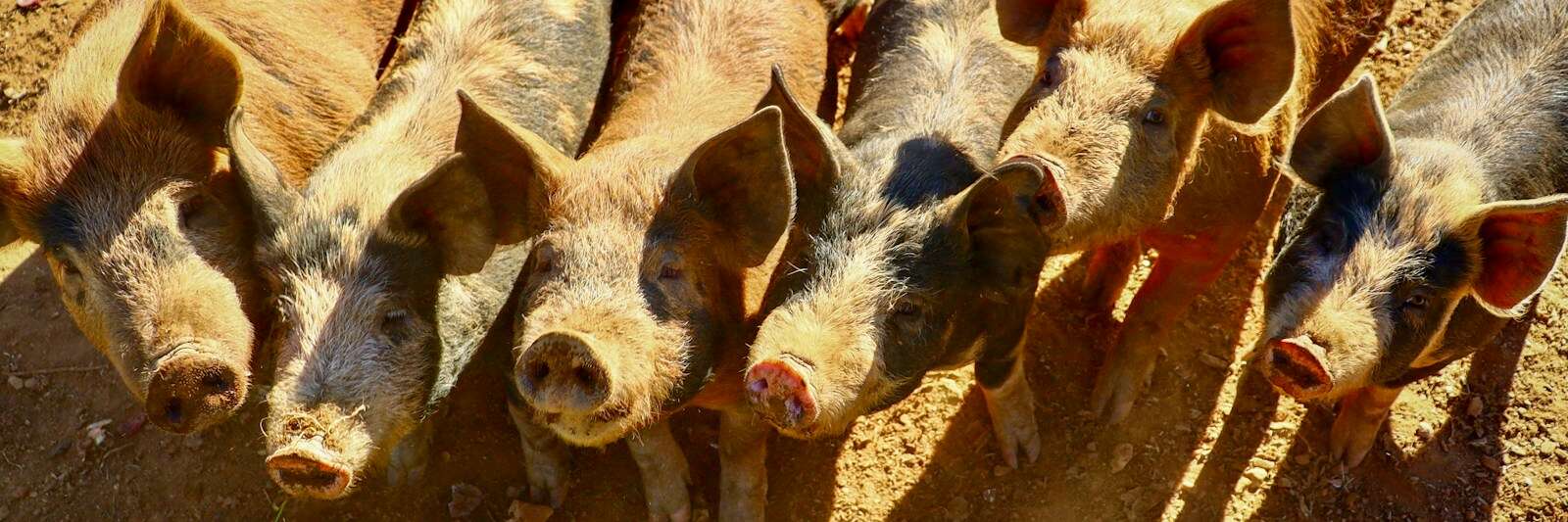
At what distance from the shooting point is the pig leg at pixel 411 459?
495 centimetres

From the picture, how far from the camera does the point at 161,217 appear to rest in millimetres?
4117

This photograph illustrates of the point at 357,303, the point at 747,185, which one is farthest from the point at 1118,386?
the point at 357,303

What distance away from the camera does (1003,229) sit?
3.84m

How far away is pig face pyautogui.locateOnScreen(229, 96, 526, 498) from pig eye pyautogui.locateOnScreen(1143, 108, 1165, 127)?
2255 millimetres

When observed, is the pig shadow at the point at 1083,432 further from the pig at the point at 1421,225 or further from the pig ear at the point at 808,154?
the pig ear at the point at 808,154

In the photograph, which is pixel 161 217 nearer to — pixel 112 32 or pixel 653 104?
pixel 112 32

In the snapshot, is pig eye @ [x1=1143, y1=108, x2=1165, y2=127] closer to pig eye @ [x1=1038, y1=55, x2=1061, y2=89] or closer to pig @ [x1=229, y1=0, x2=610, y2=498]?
pig eye @ [x1=1038, y1=55, x2=1061, y2=89]

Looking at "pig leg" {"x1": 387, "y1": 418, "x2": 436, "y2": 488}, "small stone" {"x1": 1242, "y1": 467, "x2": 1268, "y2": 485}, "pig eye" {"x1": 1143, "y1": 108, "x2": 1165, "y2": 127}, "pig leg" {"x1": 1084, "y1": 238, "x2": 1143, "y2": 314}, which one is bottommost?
"pig leg" {"x1": 387, "y1": 418, "x2": 436, "y2": 488}

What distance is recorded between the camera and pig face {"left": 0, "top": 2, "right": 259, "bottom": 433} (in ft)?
12.6

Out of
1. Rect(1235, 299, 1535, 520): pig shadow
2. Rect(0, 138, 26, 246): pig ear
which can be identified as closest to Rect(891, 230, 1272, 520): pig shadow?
Rect(1235, 299, 1535, 520): pig shadow

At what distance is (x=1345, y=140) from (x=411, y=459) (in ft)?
12.5

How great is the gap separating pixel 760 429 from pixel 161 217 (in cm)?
227

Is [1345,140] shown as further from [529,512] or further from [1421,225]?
[529,512]

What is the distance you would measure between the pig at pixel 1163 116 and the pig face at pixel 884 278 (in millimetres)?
194
